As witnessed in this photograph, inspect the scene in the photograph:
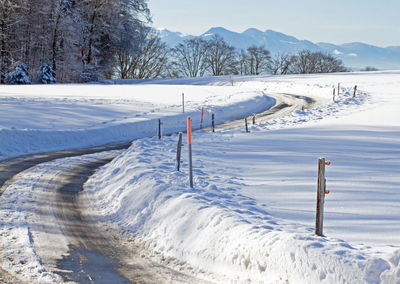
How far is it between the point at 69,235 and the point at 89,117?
1683 centimetres

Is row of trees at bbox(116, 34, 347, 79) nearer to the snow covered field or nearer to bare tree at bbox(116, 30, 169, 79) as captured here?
bare tree at bbox(116, 30, 169, 79)

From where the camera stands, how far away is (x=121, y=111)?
86.5 ft

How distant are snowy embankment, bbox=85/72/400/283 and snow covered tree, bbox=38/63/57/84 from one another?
109 feet

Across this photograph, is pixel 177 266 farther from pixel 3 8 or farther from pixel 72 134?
pixel 3 8

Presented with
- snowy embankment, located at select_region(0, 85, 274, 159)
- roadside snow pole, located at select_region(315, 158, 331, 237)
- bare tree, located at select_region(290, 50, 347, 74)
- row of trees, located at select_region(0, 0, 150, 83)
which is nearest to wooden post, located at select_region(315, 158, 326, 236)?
roadside snow pole, located at select_region(315, 158, 331, 237)

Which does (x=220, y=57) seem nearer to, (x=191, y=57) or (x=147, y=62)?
(x=191, y=57)

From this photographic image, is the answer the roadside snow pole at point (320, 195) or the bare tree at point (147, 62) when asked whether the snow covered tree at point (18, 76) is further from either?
the roadside snow pole at point (320, 195)

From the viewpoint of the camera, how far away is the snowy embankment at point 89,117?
59.2 feet

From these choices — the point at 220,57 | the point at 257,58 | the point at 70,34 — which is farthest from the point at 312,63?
the point at 70,34

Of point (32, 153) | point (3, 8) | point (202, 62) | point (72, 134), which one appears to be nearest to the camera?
point (32, 153)

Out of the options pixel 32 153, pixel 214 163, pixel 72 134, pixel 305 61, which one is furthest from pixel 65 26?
pixel 305 61

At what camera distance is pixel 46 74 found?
4569 centimetres

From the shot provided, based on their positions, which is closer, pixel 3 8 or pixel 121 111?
pixel 121 111

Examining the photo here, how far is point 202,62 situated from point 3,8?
168 feet
